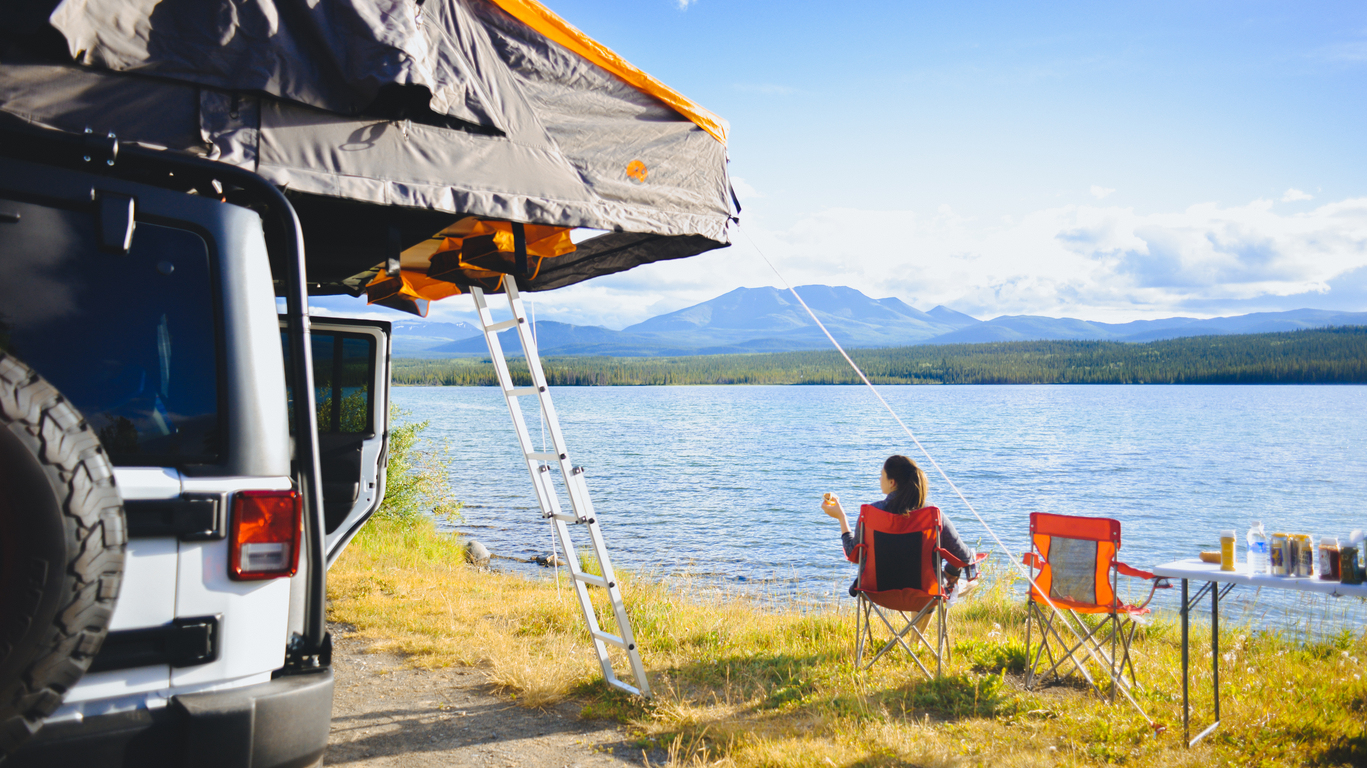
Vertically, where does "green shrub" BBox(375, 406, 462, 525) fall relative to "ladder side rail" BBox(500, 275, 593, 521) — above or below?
below

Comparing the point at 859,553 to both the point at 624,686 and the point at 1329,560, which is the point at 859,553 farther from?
the point at 1329,560

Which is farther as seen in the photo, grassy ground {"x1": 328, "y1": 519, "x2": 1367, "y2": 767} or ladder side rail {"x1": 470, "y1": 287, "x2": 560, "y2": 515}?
ladder side rail {"x1": 470, "y1": 287, "x2": 560, "y2": 515}

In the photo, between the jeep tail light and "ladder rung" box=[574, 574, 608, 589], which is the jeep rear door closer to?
"ladder rung" box=[574, 574, 608, 589]

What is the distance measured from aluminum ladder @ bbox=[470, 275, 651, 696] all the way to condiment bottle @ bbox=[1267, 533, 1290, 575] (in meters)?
2.87

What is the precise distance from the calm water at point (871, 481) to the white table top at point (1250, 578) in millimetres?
5769

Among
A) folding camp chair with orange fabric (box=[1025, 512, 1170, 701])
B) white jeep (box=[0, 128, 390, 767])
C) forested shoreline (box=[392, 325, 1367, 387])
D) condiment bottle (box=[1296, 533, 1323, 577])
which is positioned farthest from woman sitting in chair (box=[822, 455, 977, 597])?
forested shoreline (box=[392, 325, 1367, 387])

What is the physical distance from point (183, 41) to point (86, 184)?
28.3 inches

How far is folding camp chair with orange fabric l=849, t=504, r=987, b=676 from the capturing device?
4.38 m

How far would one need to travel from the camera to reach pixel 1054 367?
115375 millimetres

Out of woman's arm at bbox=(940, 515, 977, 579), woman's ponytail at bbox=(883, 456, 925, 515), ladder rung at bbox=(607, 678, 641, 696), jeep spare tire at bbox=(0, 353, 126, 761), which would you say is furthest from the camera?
woman's ponytail at bbox=(883, 456, 925, 515)

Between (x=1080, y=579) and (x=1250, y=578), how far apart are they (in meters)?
0.99

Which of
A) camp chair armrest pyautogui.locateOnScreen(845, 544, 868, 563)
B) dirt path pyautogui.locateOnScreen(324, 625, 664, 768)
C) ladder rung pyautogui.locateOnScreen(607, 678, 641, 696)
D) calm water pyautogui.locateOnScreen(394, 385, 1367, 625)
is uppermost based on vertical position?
camp chair armrest pyautogui.locateOnScreen(845, 544, 868, 563)

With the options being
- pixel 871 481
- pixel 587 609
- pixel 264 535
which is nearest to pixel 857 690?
pixel 587 609

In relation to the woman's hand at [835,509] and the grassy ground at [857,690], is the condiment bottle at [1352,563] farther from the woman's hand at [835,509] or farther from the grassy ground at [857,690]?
the woman's hand at [835,509]
